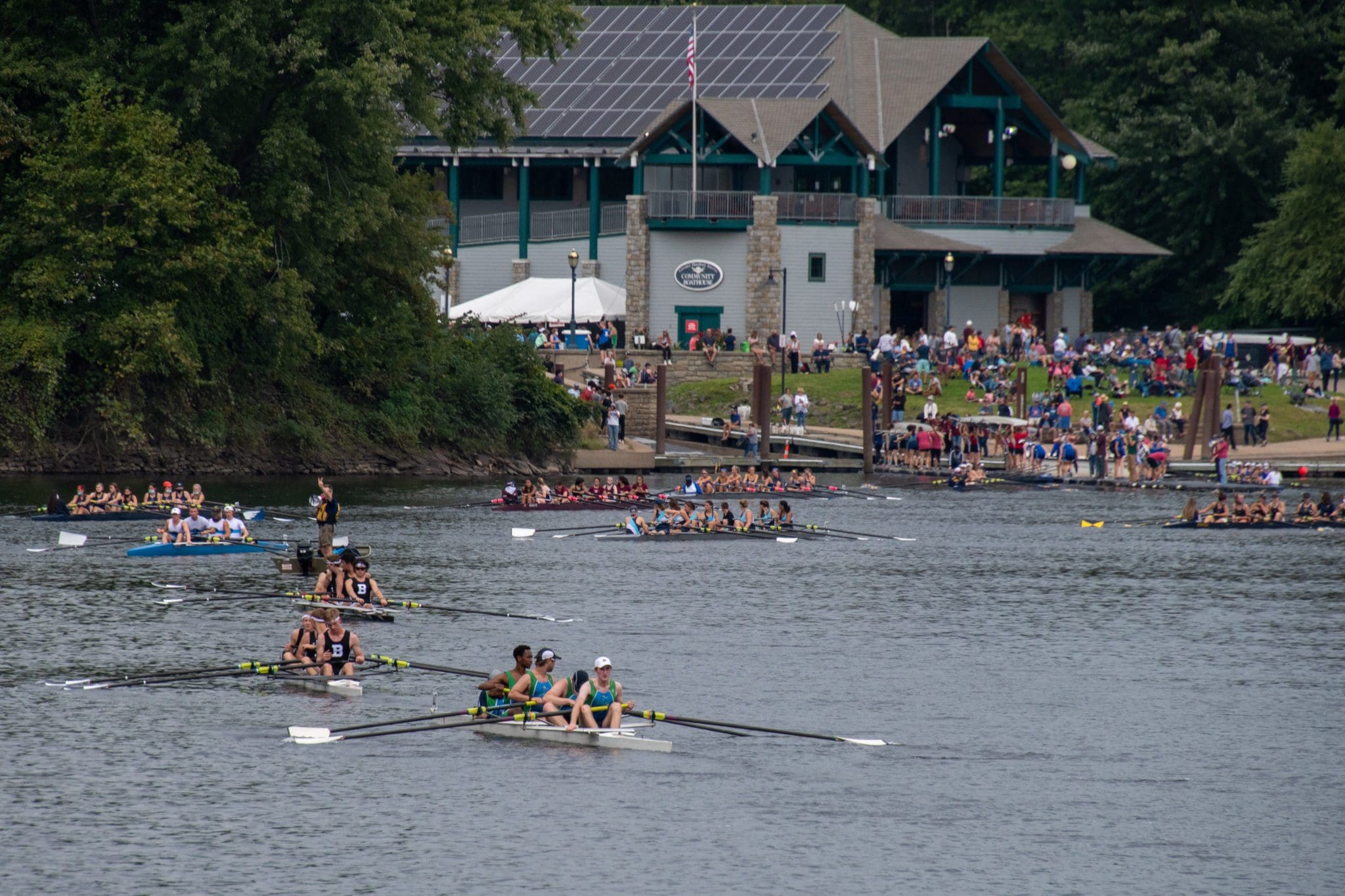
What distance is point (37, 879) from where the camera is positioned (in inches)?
872

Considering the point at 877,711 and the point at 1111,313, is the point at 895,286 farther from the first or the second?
the point at 877,711

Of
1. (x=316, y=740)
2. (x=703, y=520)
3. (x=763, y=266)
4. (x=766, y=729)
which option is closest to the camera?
(x=316, y=740)

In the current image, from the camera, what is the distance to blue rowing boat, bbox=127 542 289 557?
4412 centimetres

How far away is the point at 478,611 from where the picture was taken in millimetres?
37312

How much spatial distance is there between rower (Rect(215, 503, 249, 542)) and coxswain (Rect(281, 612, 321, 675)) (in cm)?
1472

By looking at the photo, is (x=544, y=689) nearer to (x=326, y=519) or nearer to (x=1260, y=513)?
(x=326, y=519)

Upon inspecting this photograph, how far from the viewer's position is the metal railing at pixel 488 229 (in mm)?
81812

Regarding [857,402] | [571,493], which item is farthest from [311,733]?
[857,402]

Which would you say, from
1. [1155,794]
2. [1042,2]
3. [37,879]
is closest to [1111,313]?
[1042,2]

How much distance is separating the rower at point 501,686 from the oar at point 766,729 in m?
1.82

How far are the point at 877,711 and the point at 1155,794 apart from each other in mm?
5457

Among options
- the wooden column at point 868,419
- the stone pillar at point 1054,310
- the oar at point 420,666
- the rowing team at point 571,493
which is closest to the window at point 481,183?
the stone pillar at point 1054,310

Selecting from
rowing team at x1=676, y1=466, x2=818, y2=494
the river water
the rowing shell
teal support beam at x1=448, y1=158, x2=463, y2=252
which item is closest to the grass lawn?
rowing team at x1=676, y1=466, x2=818, y2=494

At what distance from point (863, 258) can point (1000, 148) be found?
31.3 feet
